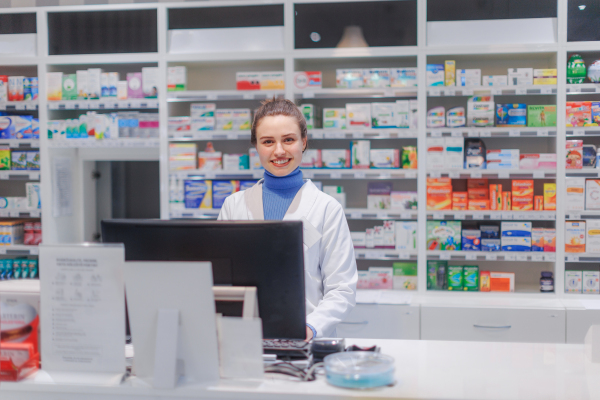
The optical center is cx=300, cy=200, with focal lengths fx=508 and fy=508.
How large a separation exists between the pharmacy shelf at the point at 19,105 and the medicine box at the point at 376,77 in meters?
2.72

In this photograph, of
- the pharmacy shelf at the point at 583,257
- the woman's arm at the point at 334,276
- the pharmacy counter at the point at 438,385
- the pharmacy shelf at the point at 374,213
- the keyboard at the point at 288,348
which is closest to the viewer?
the pharmacy counter at the point at 438,385

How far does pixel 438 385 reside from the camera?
4.47 feet

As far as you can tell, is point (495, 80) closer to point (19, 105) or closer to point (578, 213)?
point (578, 213)

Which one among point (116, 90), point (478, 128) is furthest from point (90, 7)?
point (478, 128)

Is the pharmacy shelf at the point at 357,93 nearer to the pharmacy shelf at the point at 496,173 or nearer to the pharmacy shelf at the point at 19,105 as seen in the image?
the pharmacy shelf at the point at 496,173

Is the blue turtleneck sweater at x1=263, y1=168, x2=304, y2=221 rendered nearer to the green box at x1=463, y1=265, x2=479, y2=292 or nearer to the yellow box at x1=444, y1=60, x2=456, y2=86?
the yellow box at x1=444, y1=60, x2=456, y2=86

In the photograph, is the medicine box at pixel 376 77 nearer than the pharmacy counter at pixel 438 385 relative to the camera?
No

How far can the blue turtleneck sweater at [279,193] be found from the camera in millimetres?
2213

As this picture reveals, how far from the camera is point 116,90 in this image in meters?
4.15

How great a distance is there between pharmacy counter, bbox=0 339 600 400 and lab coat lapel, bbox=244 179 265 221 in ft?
2.92

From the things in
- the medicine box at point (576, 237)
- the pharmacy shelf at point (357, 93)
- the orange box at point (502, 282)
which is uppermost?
the pharmacy shelf at point (357, 93)

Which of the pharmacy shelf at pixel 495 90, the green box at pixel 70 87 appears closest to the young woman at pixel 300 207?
the pharmacy shelf at pixel 495 90

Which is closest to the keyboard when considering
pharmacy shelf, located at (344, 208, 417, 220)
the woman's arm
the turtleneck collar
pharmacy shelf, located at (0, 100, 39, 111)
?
the woman's arm

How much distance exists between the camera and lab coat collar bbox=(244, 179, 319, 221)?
7.12 feet
